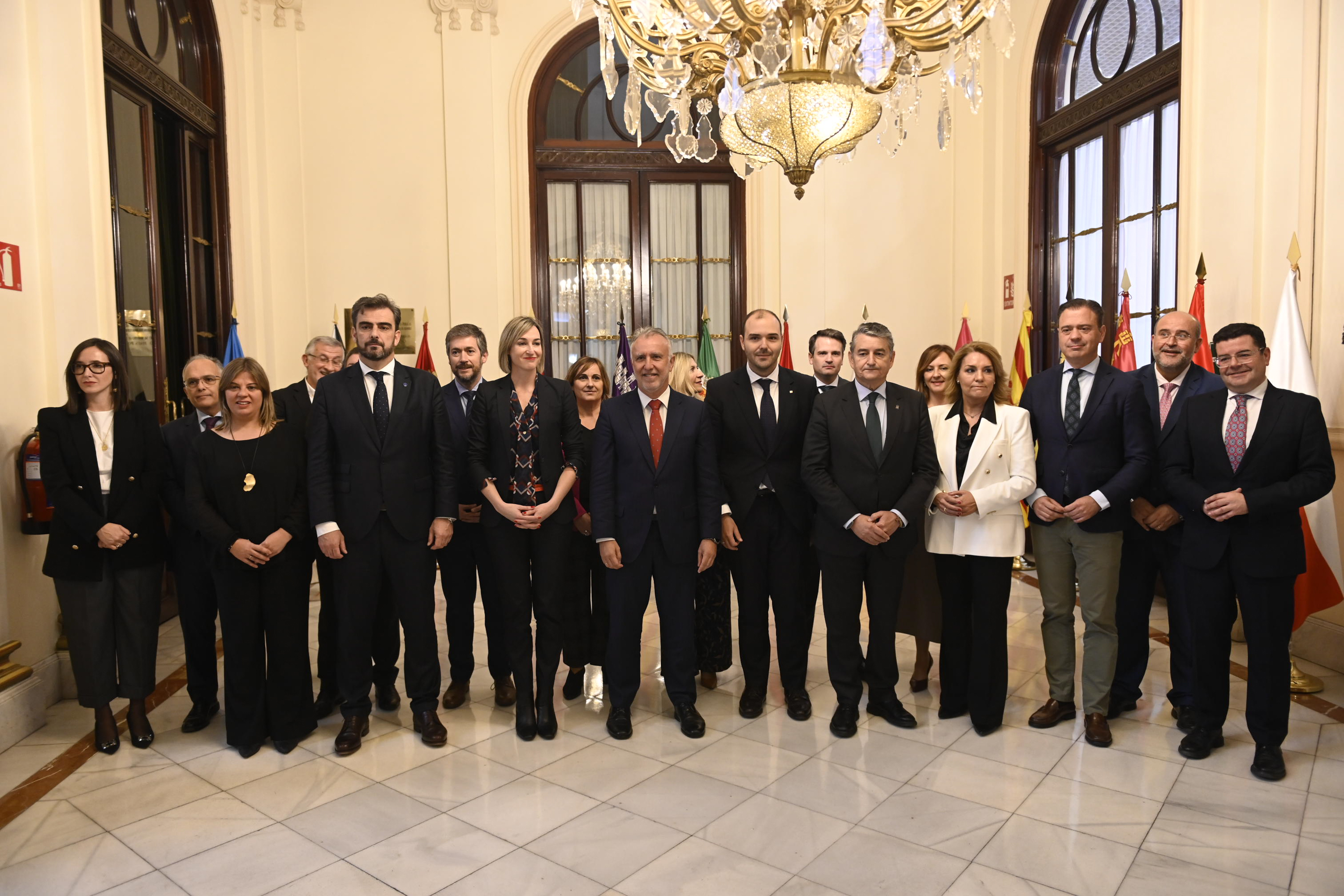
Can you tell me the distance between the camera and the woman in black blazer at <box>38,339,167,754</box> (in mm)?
3467

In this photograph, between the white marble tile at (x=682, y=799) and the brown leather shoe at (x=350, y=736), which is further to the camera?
the brown leather shoe at (x=350, y=736)

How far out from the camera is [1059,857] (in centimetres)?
271

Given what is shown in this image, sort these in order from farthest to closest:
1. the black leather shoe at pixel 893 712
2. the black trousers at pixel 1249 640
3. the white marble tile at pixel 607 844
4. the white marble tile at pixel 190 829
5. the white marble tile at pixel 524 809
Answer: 1. the black leather shoe at pixel 893 712
2. the black trousers at pixel 1249 640
3. the white marble tile at pixel 524 809
4. the white marble tile at pixel 190 829
5. the white marble tile at pixel 607 844

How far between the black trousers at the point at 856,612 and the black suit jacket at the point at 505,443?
3.70 feet

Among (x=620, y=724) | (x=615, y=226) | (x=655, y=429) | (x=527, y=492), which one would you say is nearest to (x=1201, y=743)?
(x=620, y=724)

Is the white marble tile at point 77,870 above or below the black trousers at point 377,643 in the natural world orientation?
below

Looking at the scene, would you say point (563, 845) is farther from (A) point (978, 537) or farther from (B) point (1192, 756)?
(B) point (1192, 756)

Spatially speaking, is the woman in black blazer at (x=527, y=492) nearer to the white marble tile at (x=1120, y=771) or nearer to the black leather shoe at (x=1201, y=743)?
the white marble tile at (x=1120, y=771)

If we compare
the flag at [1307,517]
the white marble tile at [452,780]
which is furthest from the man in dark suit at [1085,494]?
the white marble tile at [452,780]

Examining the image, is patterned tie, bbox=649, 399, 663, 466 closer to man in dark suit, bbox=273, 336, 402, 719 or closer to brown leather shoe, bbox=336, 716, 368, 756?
man in dark suit, bbox=273, 336, 402, 719

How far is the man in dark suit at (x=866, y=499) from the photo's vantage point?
3.53m

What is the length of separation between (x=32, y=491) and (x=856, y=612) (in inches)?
139

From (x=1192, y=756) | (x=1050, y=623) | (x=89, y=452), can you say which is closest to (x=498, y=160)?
(x=89, y=452)

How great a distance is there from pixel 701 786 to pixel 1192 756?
1878 mm
